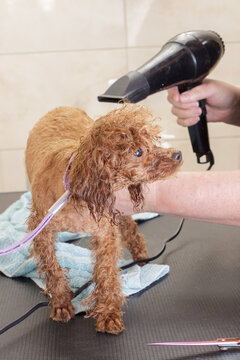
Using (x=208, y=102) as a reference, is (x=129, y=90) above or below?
above

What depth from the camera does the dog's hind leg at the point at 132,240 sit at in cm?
106

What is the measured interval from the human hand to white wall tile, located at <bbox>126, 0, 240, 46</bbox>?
Answer: 73 cm

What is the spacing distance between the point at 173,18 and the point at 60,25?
1.60ft

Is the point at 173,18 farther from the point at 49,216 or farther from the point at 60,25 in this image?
the point at 49,216

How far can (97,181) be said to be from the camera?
647 millimetres

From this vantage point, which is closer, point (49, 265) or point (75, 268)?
point (49, 265)

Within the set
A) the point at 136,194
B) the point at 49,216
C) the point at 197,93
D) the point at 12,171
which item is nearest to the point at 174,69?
the point at 197,93

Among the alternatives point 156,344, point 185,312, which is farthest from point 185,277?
point 156,344

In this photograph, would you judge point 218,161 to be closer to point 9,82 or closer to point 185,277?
point 9,82

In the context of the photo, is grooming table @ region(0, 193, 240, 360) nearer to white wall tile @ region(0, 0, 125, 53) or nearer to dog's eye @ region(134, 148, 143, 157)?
dog's eye @ region(134, 148, 143, 157)

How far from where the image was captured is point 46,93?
1.85m

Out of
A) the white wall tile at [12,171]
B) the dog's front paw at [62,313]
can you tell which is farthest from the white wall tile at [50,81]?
the dog's front paw at [62,313]

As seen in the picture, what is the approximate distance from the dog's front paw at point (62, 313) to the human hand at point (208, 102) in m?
0.59

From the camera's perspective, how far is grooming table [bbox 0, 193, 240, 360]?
66cm
